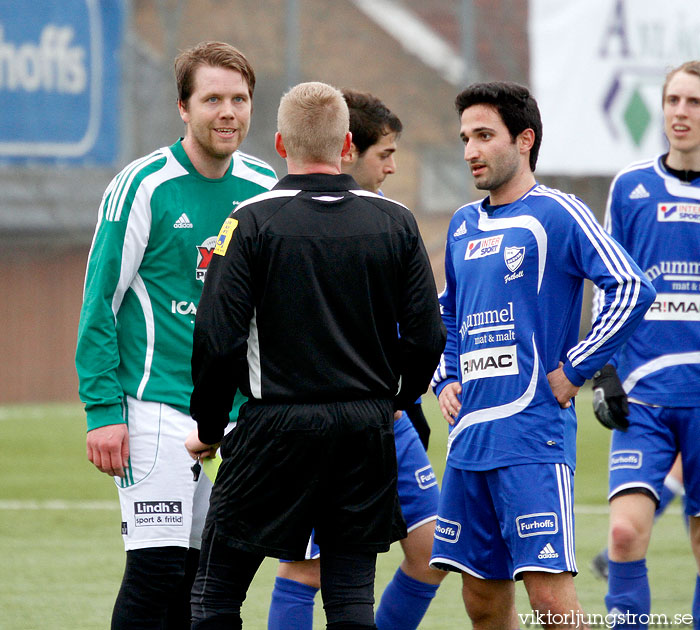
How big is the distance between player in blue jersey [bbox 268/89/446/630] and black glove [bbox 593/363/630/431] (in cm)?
70

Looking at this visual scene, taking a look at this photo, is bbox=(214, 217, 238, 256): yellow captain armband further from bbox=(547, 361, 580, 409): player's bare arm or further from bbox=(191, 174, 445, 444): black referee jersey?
bbox=(547, 361, 580, 409): player's bare arm

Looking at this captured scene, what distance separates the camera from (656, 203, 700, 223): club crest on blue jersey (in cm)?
513

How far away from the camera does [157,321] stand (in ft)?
14.1

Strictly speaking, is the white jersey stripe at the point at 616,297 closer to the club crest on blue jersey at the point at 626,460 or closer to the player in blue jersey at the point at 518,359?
the player in blue jersey at the point at 518,359

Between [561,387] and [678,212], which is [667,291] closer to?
[678,212]

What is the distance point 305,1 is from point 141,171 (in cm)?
1691

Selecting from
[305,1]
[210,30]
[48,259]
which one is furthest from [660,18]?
[48,259]

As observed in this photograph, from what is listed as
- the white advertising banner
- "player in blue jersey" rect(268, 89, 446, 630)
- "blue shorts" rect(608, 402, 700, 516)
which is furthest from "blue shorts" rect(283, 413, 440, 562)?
the white advertising banner

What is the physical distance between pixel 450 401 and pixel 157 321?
3.32 feet

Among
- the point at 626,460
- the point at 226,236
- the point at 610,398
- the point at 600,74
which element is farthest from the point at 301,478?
the point at 600,74

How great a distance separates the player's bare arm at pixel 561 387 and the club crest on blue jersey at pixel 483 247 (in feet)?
1.44

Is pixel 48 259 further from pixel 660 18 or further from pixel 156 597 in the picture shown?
pixel 156 597

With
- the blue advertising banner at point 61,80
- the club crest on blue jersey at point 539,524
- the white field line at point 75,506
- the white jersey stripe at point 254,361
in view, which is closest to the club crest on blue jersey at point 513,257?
the club crest on blue jersey at point 539,524

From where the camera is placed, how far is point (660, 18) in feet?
57.9
